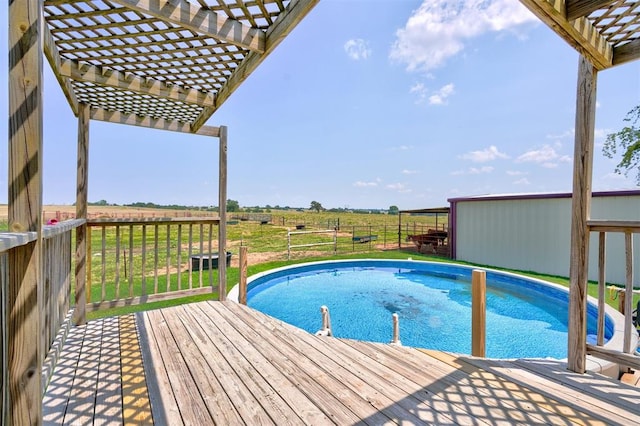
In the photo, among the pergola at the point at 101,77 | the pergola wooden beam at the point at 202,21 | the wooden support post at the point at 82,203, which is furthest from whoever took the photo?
the wooden support post at the point at 82,203

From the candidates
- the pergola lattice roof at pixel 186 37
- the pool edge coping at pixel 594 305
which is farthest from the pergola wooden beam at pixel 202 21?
the pool edge coping at pixel 594 305

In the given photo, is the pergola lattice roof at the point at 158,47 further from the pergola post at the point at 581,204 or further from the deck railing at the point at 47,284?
the pergola post at the point at 581,204

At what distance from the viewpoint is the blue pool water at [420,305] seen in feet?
15.5

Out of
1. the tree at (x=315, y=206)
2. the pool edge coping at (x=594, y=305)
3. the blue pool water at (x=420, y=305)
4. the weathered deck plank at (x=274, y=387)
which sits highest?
the tree at (x=315, y=206)

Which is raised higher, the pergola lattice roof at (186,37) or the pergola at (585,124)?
the pergola lattice roof at (186,37)

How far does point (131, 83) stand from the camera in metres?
2.44

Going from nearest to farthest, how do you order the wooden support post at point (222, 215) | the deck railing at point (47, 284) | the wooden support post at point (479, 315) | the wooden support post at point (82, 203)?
the deck railing at point (47, 284)
the wooden support post at point (479, 315)
the wooden support post at point (82, 203)
the wooden support post at point (222, 215)

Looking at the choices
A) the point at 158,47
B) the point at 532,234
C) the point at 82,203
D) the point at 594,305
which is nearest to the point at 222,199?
the point at 82,203

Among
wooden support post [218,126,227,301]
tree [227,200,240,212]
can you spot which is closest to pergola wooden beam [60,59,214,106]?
wooden support post [218,126,227,301]

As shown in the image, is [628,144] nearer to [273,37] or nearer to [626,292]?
[626,292]

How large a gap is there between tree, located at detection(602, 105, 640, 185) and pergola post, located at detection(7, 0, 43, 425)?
1503 centimetres

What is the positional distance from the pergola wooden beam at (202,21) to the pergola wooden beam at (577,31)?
1552mm

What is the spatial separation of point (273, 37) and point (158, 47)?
0.92m

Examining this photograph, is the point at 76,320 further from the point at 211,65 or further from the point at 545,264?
the point at 545,264
